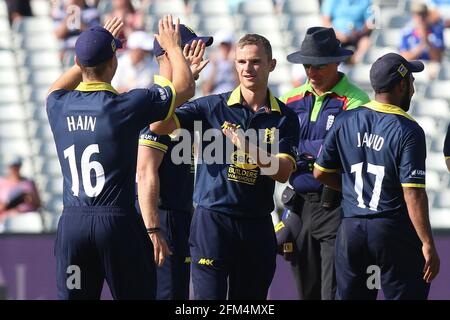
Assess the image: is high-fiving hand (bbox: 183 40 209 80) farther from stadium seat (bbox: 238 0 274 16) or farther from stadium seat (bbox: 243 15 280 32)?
stadium seat (bbox: 238 0 274 16)

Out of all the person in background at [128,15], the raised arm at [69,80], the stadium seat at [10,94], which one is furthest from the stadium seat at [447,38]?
the raised arm at [69,80]

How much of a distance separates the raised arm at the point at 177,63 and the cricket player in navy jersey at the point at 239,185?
1.53ft

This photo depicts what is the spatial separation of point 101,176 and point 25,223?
656cm

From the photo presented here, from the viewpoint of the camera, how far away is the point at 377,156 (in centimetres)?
729

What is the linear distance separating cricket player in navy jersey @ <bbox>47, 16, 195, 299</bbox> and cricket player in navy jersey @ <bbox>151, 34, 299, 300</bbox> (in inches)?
24.9

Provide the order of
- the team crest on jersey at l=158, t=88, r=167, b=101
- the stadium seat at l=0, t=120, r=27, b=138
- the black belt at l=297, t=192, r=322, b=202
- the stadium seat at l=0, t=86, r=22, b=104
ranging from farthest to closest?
the stadium seat at l=0, t=86, r=22, b=104, the stadium seat at l=0, t=120, r=27, b=138, the black belt at l=297, t=192, r=322, b=202, the team crest on jersey at l=158, t=88, r=167, b=101

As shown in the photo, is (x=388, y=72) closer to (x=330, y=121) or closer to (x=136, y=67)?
(x=330, y=121)

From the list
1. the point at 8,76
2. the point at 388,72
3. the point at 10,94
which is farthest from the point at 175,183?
the point at 8,76

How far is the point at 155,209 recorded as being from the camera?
7660 millimetres

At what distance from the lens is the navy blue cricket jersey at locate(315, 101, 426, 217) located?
719 centimetres

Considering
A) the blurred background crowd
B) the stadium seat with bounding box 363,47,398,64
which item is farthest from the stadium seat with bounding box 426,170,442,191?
the stadium seat with bounding box 363,47,398,64

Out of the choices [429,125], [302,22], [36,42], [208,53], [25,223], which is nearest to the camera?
[25,223]

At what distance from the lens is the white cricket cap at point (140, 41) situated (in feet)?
48.5

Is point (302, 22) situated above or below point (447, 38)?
Answer: above
